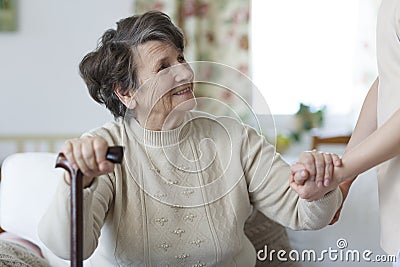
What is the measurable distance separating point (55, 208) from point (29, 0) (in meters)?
2.05

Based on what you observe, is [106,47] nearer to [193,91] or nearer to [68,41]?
[193,91]

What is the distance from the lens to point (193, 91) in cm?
103

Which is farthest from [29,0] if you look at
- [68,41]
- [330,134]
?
[330,134]

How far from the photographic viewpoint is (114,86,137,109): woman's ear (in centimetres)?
108

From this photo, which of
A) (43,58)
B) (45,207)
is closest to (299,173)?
(45,207)

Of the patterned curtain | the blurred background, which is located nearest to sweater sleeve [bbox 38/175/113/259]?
the blurred background

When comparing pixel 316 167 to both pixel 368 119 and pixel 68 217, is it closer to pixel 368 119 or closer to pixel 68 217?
pixel 368 119

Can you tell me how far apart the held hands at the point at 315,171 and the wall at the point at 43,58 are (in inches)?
80.6

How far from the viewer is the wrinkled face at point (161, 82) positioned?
102 cm

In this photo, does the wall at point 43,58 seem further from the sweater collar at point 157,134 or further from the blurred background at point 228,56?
the sweater collar at point 157,134

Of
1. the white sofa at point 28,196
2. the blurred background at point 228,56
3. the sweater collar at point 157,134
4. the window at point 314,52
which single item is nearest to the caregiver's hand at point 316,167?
the sweater collar at point 157,134

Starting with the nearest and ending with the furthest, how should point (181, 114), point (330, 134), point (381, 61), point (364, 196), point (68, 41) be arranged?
point (381, 61), point (181, 114), point (364, 196), point (68, 41), point (330, 134)

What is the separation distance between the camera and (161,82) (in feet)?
3.38

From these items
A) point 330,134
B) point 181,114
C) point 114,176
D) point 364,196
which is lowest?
point 330,134
